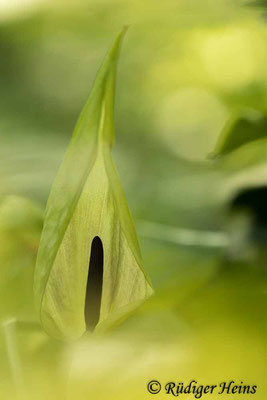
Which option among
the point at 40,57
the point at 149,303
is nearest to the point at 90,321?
the point at 149,303

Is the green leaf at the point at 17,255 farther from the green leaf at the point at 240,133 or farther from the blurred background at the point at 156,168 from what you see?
the green leaf at the point at 240,133

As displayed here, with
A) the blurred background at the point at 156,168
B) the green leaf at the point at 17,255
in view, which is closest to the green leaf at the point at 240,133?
the blurred background at the point at 156,168

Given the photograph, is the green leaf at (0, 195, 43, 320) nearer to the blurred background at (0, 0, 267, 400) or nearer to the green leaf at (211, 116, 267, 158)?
the blurred background at (0, 0, 267, 400)

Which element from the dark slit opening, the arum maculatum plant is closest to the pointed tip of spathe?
the arum maculatum plant

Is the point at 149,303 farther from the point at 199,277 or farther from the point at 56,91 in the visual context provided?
the point at 56,91

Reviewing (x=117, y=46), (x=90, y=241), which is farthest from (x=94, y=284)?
(x=117, y=46)

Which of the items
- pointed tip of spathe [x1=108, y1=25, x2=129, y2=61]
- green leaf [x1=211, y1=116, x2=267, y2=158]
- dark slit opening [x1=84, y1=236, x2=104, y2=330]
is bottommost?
dark slit opening [x1=84, y1=236, x2=104, y2=330]

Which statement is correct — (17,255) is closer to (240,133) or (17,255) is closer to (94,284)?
(94,284)
